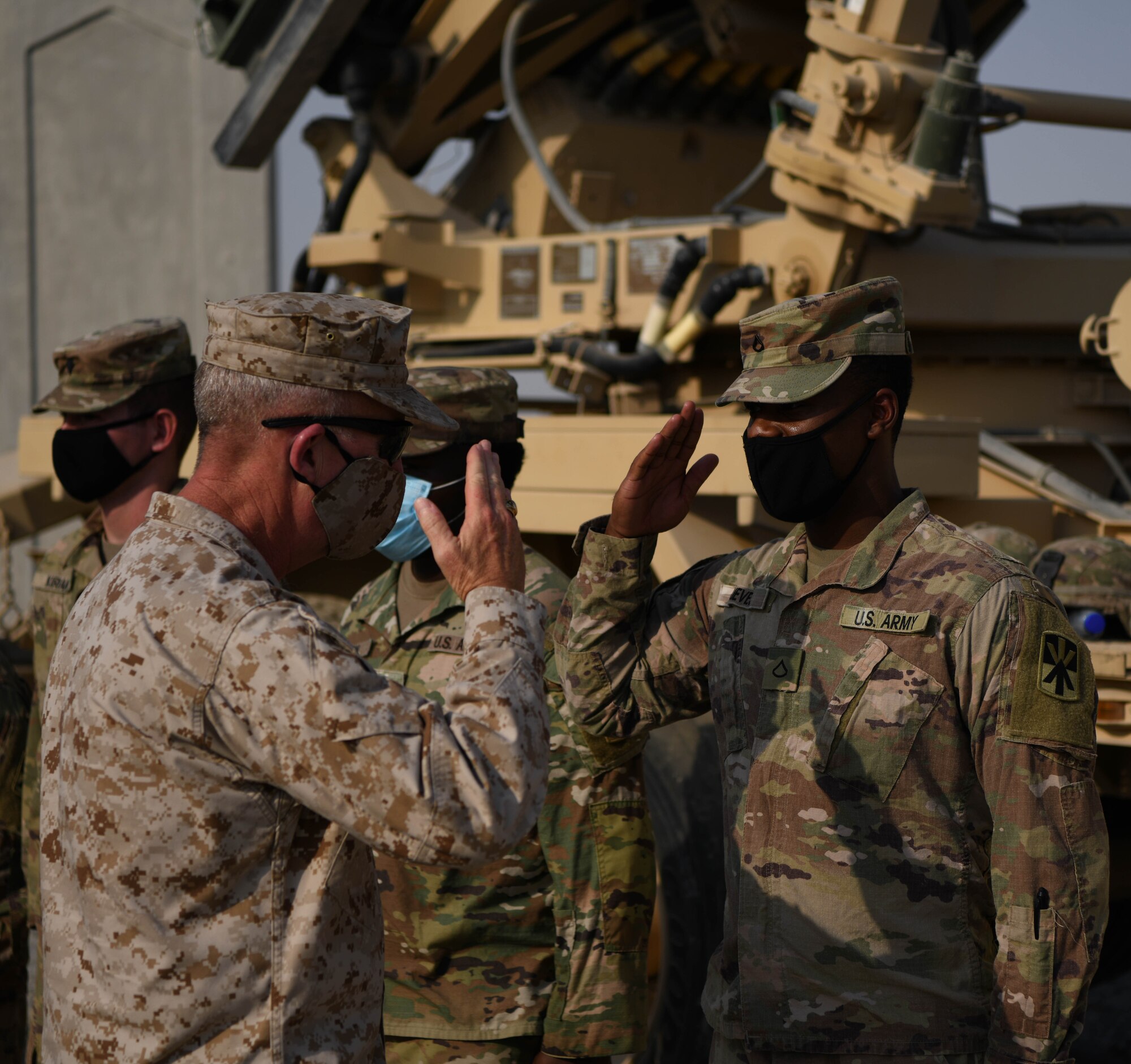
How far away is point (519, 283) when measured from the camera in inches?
229

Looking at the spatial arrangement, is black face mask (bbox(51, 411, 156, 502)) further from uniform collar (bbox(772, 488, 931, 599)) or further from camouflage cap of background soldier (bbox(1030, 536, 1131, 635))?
camouflage cap of background soldier (bbox(1030, 536, 1131, 635))

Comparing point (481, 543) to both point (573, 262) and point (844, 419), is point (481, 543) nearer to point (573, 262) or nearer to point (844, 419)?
point (844, 419)

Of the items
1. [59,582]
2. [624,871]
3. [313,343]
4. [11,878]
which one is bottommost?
[11,878]

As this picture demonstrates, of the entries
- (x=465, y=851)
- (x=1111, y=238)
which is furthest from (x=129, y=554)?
(x=1111, y=238)

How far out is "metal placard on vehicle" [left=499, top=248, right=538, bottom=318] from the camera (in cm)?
577

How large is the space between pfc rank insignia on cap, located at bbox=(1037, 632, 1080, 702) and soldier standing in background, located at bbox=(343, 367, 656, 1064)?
811 mm

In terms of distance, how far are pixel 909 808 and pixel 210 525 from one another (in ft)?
3.40

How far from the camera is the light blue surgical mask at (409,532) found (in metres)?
2.84

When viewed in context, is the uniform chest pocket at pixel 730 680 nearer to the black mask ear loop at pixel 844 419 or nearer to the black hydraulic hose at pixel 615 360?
the black mask ear loop at pixel 844 419

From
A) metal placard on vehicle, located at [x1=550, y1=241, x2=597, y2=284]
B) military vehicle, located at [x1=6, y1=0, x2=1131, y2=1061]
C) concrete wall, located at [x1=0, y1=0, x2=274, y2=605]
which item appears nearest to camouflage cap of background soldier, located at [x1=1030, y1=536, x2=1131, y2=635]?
military vehicle, located at [x1=6, y1=0, x2=1131, y2=1061]

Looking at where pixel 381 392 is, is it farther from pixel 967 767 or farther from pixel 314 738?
pixel 967 767

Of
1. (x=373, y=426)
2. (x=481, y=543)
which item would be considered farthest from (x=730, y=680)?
(x=373, y=426)

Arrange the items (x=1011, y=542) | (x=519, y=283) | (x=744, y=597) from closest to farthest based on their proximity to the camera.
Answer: (x=744, y=597) → (x=1011, y=542) → (x=519, y=283)

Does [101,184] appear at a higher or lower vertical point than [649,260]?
lower
